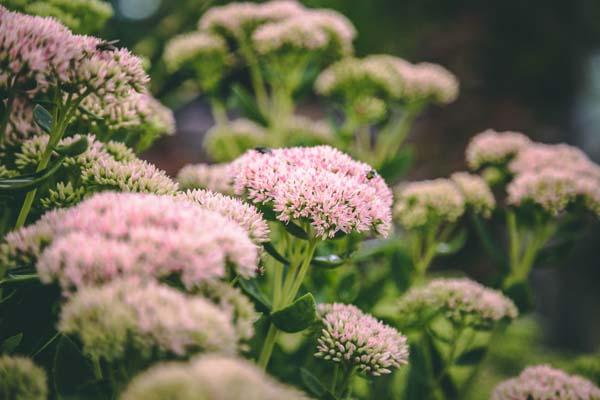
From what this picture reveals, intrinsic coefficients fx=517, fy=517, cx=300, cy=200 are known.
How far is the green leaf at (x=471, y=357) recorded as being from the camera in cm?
161

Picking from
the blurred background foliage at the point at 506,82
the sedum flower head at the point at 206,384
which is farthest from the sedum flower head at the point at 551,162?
the blurred background foliage at the point at 506,82

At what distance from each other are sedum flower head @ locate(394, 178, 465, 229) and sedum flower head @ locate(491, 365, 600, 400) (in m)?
0.58

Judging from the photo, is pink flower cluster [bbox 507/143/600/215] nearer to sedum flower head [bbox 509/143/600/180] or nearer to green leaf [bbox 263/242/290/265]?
sedum flower head [bbox 509/143/600/180]

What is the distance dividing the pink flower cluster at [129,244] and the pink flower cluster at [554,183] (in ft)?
3.81

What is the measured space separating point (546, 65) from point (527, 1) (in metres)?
0.52

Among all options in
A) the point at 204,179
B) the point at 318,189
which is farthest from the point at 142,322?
the point at 204,179

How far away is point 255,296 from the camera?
1.12 metres

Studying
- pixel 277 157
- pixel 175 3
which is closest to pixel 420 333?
pixel 277 157

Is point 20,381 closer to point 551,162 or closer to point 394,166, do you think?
point 394,166

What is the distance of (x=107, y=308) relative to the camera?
2.28 feet

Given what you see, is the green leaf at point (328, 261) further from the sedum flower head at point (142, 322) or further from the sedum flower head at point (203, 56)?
the sedum flower head at point (203, 56)

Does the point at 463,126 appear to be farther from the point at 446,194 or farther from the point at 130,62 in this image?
the point at 130,62

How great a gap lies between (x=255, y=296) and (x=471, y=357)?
0.86 meters

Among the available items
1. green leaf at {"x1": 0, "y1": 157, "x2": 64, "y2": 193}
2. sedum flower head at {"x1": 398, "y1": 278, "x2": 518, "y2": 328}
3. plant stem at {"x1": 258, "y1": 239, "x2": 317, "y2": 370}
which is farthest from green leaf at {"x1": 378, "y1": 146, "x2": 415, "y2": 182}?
green leaf at {"x1": 0, "y1": 157, "x2": 64, "y2": 193}
